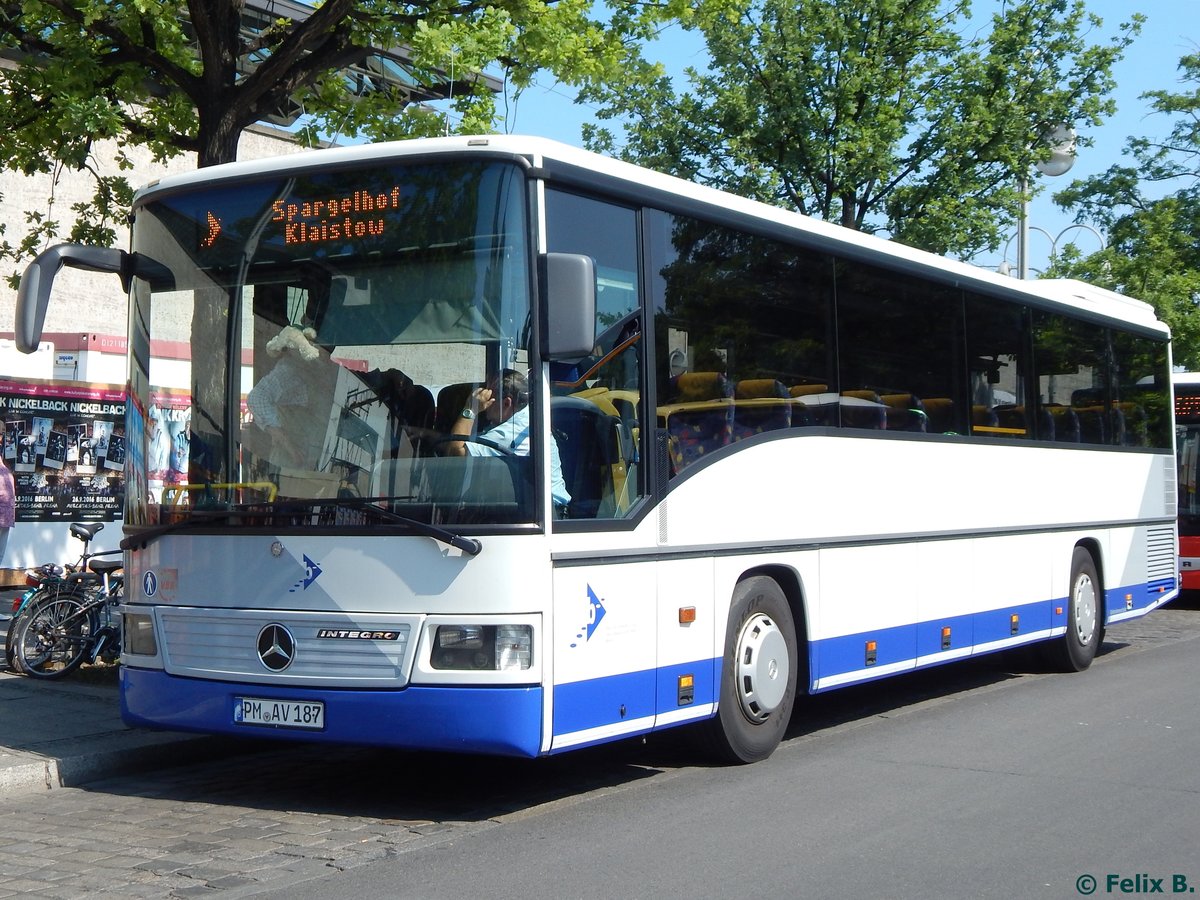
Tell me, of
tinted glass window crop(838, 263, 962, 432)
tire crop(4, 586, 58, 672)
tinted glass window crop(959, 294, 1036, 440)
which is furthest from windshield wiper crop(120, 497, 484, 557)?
tinted glass window crop(959, 294, 1036, 440)

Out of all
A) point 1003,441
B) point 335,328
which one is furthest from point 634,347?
point 1003,441

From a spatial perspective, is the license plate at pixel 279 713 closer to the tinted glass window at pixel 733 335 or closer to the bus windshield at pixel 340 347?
the bus windshield at pixel 340 347

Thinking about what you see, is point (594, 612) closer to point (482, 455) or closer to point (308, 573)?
point (482, 455)

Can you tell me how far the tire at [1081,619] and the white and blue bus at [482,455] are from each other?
14.2ft

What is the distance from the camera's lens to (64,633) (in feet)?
38.5

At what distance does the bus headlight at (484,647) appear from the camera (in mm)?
6961

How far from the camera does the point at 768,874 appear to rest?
6.12m

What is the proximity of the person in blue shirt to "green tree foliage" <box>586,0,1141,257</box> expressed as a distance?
15.9 meters

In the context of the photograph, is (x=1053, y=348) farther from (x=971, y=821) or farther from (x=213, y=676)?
(x=213, y=676)

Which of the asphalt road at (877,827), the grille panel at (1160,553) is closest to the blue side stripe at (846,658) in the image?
the grille panel at (1160,553)

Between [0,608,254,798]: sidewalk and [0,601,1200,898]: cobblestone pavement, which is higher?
[0,608,254,798]: sidewalk

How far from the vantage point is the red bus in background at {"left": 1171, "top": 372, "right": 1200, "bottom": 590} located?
2125 centimetres

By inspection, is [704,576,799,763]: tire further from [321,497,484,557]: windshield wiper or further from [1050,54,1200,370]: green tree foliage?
[1050,54,1200,370]: green tree foliage

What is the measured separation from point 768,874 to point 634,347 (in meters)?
2.96
